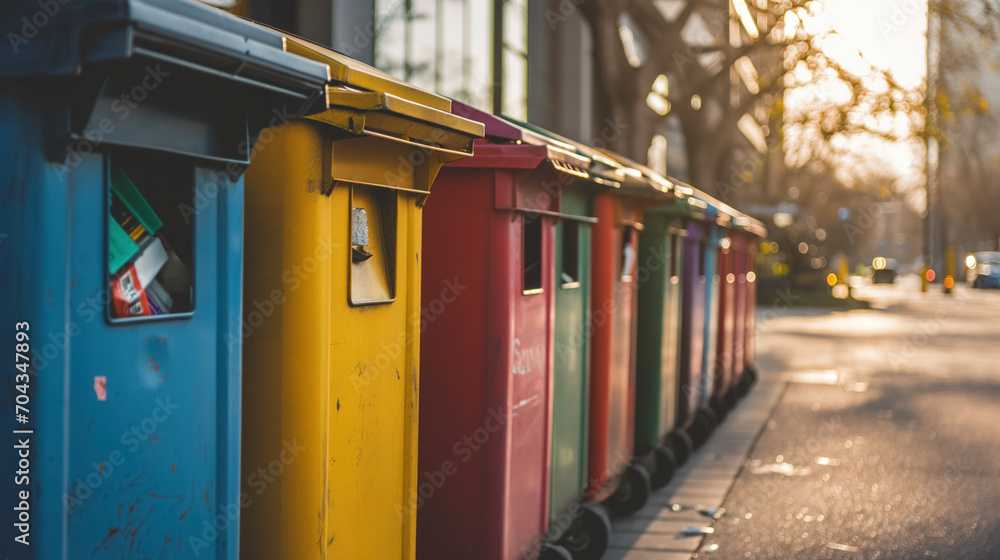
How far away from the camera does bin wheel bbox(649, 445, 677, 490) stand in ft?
21.6

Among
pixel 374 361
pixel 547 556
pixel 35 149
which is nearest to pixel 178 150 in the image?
pixel 35 149

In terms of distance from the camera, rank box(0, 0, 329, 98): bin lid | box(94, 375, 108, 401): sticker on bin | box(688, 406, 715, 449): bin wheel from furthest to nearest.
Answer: box(688, 406, 715, 449): bin wheel → box(94, 375, 108, 401): sticker on bin → box(0, 0, 329, 98): bin lid

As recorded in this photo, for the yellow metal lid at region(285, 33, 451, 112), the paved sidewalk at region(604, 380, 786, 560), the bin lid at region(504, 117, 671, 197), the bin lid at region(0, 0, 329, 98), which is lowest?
the paved sidewalk at region(604, 380, 786, 560)

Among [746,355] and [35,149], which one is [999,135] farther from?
[35,149]

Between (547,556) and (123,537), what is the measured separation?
8.09 feet

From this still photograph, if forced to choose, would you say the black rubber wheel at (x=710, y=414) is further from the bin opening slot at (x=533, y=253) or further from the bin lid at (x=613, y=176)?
the bin opening slot at (x=533, y=253)

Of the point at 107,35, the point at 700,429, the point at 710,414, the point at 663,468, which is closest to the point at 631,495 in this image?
the point at 663,468

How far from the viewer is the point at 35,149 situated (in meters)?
1.99

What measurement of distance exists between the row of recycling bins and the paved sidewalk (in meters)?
0.47

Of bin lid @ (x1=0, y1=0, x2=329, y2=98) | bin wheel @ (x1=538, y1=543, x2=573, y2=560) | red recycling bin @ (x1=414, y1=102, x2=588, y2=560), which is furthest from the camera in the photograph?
bin wheel @ (x1=538, y1=543, x2=573, y2=560)

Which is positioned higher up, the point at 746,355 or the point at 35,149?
the point at 35,149

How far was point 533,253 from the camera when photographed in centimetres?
445

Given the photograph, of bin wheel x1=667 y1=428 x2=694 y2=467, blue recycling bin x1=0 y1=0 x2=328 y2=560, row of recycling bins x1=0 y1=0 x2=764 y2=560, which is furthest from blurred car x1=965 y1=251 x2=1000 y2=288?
blue recycling bin x1=0 y1=0 x2=328 y2=560

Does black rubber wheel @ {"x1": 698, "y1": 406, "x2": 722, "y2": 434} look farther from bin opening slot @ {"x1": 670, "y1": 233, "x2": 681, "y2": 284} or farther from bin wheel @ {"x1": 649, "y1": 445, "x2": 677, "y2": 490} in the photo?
bin wheel @ {"x1": 649, "y1": 445, "x2": 677, "y2": 490}
